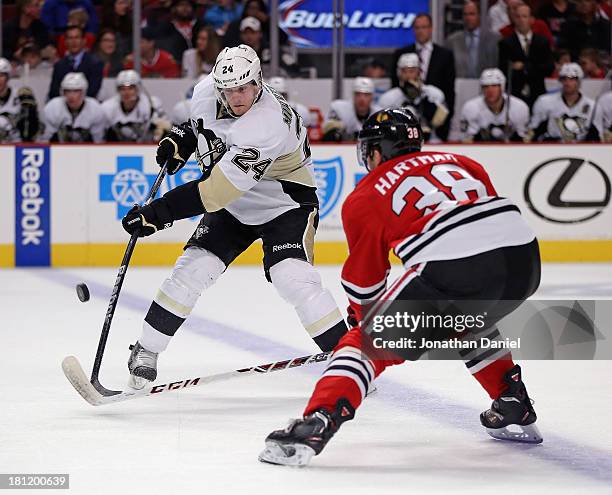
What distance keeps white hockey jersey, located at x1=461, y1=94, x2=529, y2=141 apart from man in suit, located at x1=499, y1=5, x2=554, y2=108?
0.21 m

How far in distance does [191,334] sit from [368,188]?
2577mm

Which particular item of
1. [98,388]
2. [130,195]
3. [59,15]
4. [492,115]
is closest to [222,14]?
[59,15]

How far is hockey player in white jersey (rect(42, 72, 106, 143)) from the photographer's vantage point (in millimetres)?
8734

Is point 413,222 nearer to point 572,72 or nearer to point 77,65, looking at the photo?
point 77,65

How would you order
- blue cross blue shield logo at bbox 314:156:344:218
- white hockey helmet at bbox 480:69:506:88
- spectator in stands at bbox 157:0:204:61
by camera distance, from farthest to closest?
1. spectator in stands at bbox 157:0:204:61
2. white hockey helmet at bbox 480:69:506:88
3. blue cross blue shield logo at bbox 314:156:344:218

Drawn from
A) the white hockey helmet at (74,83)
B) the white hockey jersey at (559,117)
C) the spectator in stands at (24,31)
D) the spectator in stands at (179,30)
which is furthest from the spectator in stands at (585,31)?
the spectator in stands at (24,31)

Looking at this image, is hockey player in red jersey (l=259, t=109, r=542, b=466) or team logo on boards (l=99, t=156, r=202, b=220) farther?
team logo on boards (l=99, t=156, r=202, b=220)

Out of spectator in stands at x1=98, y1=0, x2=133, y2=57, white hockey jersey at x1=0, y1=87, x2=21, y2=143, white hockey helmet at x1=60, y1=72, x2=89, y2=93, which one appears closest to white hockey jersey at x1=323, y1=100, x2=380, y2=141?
spectator in stands at x1=98, y1=0, x2=133, y2=57

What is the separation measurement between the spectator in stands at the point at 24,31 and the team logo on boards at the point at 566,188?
357 cm

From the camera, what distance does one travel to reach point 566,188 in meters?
8.43

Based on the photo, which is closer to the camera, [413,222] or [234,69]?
[413,222]

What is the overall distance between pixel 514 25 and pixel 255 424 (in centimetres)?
617

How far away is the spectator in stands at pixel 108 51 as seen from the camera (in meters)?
9.29

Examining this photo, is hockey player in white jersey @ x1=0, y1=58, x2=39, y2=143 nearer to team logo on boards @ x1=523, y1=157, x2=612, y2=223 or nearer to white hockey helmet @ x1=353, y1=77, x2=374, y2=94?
white hockey helmet @ x1=353, y1=77, x2=374, y2=94
